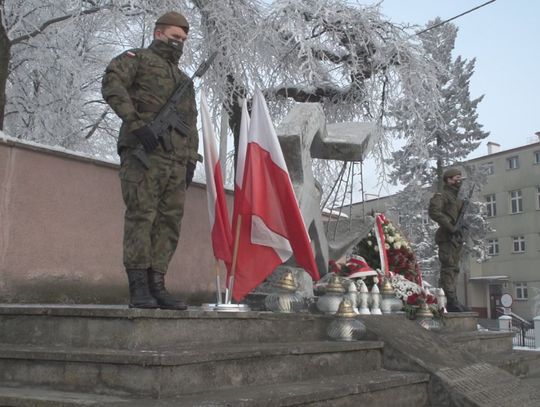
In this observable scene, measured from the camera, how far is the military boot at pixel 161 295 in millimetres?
3901

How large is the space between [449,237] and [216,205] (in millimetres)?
4038

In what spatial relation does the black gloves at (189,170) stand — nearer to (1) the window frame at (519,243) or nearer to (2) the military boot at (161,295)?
(2) the military boot at (161,295)

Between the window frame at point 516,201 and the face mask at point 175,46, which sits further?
the window frame at point 516,201

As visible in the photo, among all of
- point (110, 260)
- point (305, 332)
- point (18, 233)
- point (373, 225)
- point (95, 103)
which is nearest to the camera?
Answer: point (305, 332)

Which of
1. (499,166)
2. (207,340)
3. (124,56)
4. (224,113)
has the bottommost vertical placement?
(207,340)

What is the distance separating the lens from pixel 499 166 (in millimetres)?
42406

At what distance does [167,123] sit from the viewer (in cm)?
399

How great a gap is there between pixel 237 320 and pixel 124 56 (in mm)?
1867

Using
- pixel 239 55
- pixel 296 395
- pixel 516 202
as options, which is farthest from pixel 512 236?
pixel 296 395

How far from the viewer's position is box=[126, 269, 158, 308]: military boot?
148 inches

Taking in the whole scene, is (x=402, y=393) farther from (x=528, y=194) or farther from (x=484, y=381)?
(x=528, y=194)

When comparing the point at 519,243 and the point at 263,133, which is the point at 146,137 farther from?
the point at 519,243

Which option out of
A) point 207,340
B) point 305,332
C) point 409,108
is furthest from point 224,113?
point 207,340

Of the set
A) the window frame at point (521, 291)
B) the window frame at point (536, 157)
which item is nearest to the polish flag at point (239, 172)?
the window frame at point (536, 157)
